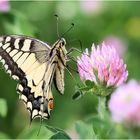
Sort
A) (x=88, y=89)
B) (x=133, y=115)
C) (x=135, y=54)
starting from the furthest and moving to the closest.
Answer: (x=135, y=54) < (x=88, y=89) < (x=133, y=115)

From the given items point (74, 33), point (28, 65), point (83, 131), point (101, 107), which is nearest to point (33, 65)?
point (28, 65)

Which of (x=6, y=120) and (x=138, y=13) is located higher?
(x=138, y=13)

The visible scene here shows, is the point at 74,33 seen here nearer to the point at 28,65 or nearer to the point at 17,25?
the point at 17,25

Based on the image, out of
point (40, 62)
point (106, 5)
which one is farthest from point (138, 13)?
point (40, 62)

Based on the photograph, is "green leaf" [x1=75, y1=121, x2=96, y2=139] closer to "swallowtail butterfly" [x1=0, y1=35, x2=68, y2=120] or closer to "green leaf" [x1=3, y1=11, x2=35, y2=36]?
"swallowtail butterfly" [x1=0, y1=35, x2=68, y2=120]

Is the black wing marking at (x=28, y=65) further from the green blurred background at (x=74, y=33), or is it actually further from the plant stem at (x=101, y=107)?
the green blurred background at (x=74, y=33)

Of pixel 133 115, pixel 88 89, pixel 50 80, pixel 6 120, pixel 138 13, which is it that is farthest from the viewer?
pixel 138 13

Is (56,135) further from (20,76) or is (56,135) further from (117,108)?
(20,76)
